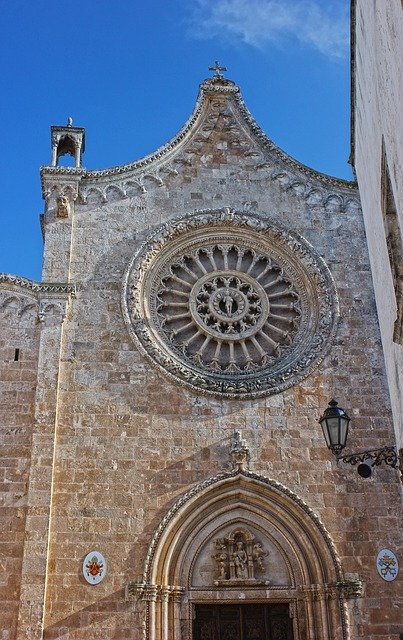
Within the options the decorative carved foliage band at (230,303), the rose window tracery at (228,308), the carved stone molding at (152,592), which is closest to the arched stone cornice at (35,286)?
the decorative carved foliage band at (230,303)

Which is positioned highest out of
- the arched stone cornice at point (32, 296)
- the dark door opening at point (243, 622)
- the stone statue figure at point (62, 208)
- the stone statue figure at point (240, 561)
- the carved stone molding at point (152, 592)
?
the stone statue figure at point (62, 208)

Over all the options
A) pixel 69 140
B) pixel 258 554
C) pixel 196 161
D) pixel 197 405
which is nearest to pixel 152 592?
pixel 258 554

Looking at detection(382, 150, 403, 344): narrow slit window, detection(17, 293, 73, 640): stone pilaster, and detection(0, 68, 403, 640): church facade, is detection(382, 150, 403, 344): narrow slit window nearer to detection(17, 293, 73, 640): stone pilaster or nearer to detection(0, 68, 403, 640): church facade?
detection(0, 68, 403, 640): church facade

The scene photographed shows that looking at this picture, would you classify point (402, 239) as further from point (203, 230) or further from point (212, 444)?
point (203, 230)

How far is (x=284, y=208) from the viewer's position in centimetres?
1600

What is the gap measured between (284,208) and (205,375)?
4.33m

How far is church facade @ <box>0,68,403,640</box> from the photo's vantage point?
40.1ft

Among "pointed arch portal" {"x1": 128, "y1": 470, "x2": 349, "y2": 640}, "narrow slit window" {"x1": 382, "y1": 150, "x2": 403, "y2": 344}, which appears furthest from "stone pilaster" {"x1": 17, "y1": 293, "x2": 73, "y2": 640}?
"narrow slit window" {"x1": 382, "y1": 150, "x2": 403, "y2": 344}

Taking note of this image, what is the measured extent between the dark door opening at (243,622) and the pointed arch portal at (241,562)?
0.12 feet

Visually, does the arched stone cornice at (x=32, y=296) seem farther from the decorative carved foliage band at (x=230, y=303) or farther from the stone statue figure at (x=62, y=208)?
the stone statue figure at (x=62, y=208)

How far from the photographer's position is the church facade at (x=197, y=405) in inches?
481

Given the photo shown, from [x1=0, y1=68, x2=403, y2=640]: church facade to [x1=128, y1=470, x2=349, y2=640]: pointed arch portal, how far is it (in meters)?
0.03

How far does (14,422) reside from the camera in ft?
43.1

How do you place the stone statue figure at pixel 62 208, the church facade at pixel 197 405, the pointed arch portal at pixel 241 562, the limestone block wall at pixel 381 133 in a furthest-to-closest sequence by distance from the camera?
the stone statue figure at pixel 62 208 → the church facade at pixel 197 405 → the pointed arch portal at pixel 241 562 → the limestone block wall at pixel 381 133
